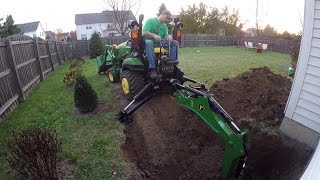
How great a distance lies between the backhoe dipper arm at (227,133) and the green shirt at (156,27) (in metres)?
2.69

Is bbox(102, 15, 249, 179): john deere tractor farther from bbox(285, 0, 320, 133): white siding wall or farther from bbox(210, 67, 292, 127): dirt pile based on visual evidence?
bbox(285, 0, 320, 133): white siding wall

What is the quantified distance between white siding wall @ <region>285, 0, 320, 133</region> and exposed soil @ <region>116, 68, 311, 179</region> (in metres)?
0.47

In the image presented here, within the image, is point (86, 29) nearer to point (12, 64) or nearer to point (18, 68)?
point (18, 68)

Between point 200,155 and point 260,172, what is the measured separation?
3.30ft

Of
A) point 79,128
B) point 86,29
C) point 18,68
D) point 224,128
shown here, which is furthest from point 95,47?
point 86,29

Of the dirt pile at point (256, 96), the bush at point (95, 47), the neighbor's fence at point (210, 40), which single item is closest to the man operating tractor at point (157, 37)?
the dirt pile at point (256, 96)

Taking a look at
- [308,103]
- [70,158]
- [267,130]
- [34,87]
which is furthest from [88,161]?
[34,87]

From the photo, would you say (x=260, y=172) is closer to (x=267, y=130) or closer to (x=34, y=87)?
(x=267, y=130)

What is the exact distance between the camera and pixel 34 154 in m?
4.10

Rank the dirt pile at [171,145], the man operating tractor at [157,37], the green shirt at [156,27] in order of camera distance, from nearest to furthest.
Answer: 1. the dirt pile at [171,145]
2. the man operating tractor at [157,37]
3. the green shirt at [156,27]

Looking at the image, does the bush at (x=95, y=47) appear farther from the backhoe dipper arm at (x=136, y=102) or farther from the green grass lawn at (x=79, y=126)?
the backhoe dipper arm at (x=136, y=102)

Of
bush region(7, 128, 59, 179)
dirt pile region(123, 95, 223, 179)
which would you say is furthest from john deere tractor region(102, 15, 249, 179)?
bush region(7, 128, 59, 179)

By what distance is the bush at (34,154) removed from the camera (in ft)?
13.3

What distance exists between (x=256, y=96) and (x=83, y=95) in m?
3.71
